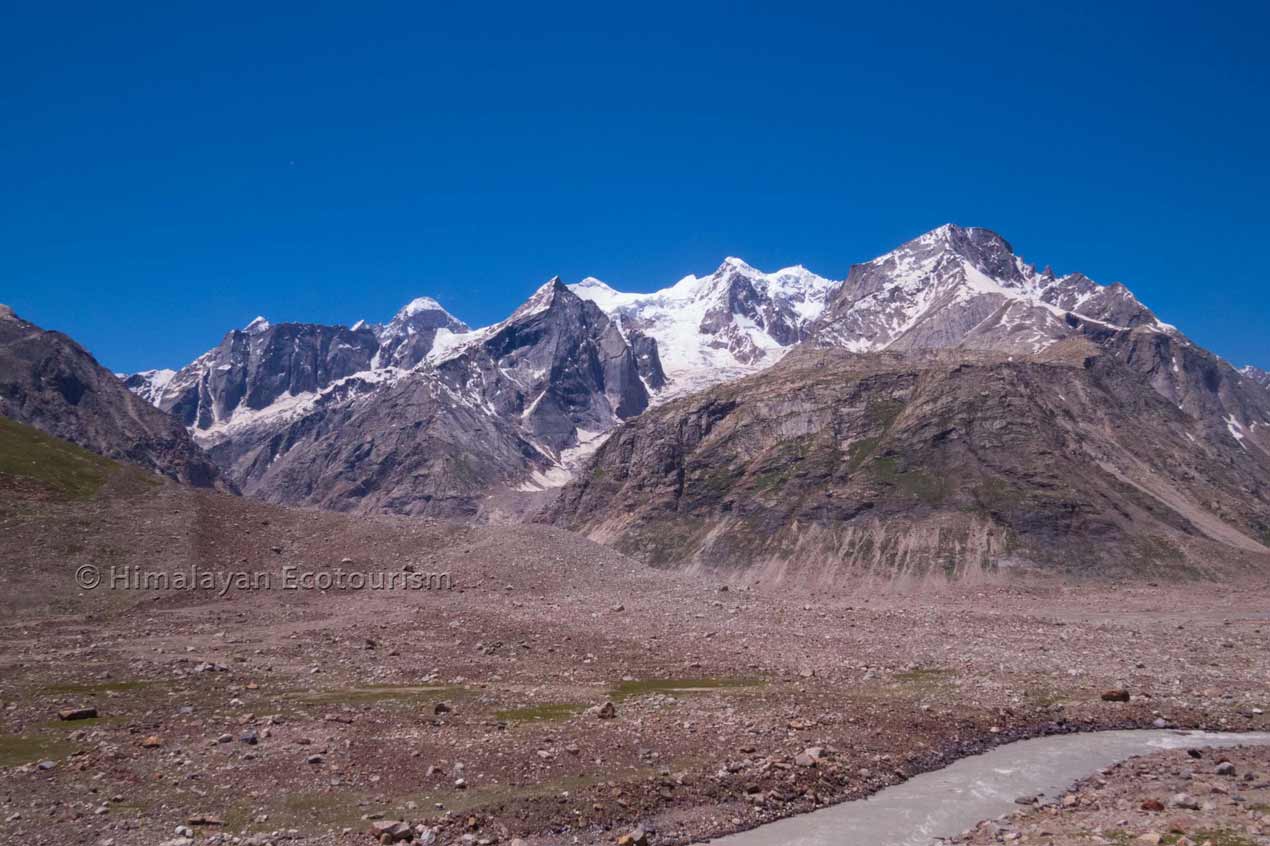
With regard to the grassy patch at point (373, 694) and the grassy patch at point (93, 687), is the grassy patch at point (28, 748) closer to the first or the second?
the grassy patch at point (93, 687)

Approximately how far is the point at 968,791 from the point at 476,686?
2510 cm

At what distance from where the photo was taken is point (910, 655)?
2421 inches

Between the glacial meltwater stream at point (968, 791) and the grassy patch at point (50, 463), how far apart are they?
7622 centimetres

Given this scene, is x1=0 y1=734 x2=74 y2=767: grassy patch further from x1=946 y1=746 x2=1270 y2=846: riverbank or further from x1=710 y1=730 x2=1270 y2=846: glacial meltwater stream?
x1=946 y1=746 x2=1270 y2=846: riverbank

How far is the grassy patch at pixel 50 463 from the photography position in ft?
267

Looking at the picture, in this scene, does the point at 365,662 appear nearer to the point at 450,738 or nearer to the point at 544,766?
the point at 450,738

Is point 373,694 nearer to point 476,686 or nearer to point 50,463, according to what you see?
point 476,686

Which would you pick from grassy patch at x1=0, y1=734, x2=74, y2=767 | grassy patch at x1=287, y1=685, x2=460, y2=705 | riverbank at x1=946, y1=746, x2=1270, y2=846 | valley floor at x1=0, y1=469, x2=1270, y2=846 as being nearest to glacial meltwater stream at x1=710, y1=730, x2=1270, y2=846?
valley floor at x1=0, y1=469, x2=1270, y2=846

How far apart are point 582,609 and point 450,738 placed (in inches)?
1441

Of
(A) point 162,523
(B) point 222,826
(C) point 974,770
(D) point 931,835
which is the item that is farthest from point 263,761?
(A) point 162,523

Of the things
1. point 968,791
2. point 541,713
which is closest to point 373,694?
point 541,713

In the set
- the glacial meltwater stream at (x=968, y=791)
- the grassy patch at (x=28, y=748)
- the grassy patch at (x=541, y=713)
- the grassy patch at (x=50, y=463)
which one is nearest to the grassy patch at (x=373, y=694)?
the grassy patch at (x=541, y=713)

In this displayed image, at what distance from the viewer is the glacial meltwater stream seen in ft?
97.6

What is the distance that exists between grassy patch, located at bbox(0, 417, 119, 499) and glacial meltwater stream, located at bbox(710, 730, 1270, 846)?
7622 centimetres
